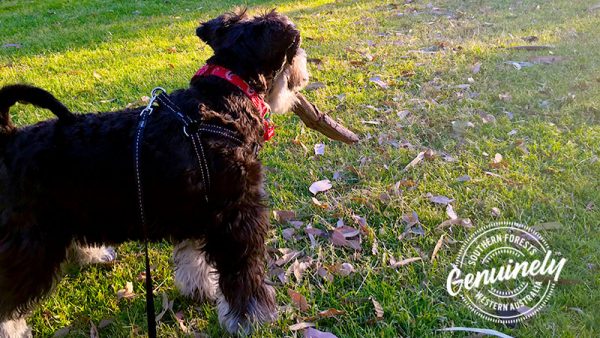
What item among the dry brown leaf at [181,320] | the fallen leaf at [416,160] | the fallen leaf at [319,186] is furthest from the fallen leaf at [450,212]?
the dry brown leaf at [181,320]

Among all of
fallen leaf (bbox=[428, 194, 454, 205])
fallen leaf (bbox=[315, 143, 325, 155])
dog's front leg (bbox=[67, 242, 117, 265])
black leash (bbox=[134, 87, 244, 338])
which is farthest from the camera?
fallen leaf (bbox=[315, 143, 325, 155])

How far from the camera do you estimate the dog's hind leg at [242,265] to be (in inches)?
115

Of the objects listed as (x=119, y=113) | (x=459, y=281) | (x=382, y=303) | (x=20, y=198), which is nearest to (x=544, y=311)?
(x=459, y=281)

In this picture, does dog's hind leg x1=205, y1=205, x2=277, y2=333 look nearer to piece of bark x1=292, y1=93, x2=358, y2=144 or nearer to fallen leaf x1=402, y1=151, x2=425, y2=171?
piece of bark x1=292, y1=93, x2=358, y2=144

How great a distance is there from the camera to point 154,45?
855 cm

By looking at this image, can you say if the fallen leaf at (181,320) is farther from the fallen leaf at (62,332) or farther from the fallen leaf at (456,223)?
the fallen leaf at (456,223)

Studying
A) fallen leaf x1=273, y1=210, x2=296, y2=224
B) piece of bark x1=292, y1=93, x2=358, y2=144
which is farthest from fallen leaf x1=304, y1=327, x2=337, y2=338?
piece of bark x1=292, y1=93, x2=358, y2=144

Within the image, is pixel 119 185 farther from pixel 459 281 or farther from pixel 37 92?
pixel 459 281

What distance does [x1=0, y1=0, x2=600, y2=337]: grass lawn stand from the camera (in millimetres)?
3199

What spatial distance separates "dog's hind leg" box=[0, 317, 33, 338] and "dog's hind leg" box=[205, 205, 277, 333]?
1.23 metres

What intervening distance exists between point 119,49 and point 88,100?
248cm

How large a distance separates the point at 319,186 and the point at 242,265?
1.58 meters

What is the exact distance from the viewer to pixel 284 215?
4.13 m
